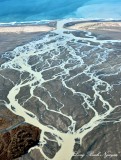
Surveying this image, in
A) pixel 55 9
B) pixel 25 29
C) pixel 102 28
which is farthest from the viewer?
pixel 55 9

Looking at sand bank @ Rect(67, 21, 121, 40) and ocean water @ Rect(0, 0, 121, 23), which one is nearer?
sand bank @ Rect(67, 21, 121, 40)

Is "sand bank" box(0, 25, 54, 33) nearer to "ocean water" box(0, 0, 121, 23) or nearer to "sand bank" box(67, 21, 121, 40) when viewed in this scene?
"sand bank" box(67, 21, 121, 40)

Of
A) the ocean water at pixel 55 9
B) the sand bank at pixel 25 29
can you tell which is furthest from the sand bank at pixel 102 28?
the ocean water at pixel 55 9

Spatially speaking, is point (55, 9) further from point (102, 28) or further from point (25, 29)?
point (102, 28)

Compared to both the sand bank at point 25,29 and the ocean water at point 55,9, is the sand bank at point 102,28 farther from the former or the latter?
the ocean water at point 55,9

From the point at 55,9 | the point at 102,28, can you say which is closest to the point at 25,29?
the point at 102,28

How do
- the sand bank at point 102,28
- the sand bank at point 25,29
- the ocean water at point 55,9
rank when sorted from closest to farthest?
1. the sand bank at point 102,28
2. the sand bank at point 25,29
3. the ocean water at point 55,9

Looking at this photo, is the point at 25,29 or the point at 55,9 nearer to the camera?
the point at 25,29

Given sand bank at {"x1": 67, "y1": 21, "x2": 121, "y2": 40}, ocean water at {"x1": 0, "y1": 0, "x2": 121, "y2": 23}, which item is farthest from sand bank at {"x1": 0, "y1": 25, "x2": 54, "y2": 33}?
ocean water at {"x1": 0, "y1": 0, "x2": 121, "y2": 23}

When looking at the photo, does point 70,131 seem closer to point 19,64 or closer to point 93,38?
point 19,64
